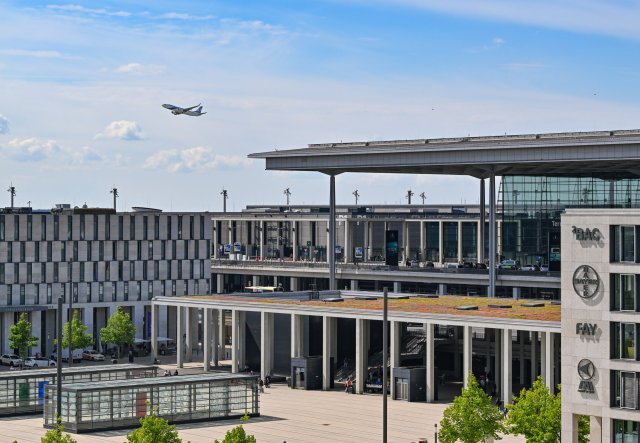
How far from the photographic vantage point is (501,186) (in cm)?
15075

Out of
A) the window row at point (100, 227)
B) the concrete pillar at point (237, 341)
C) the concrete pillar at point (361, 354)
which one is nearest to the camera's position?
the concrete pillar at point (361, 354)

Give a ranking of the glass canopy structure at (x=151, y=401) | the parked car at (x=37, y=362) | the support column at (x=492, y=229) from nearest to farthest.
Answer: the glass canopy structure at (x=151, y=401)
the support column at (x=492, y=229)
the parked car at (x=37, y=362)

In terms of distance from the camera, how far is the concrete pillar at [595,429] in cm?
7269

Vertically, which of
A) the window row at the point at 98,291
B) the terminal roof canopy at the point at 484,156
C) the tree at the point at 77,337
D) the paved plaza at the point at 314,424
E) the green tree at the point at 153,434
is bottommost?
the paved plaza at the point at 314,424

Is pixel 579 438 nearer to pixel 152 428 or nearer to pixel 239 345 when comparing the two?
pixel 152 428

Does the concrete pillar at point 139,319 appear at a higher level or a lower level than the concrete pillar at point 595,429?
higher

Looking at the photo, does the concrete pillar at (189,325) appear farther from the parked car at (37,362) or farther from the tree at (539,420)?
the tree at (539,420)

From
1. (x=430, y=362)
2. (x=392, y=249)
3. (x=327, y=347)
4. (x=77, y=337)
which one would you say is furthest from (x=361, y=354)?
(x=392, y=249)

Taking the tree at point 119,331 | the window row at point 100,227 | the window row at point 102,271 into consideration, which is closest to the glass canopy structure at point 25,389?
the tree at point 119,331

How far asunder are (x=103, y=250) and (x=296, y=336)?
4649 cm

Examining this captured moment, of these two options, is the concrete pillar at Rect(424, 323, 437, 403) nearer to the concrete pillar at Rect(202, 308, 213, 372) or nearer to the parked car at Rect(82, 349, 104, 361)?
the concrete pillar at Rect(202, 308, 213, 372)

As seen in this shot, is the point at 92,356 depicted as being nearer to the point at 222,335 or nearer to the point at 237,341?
the point at 222,335

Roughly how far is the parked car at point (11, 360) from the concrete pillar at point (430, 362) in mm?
47010

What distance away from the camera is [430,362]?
10450cm
